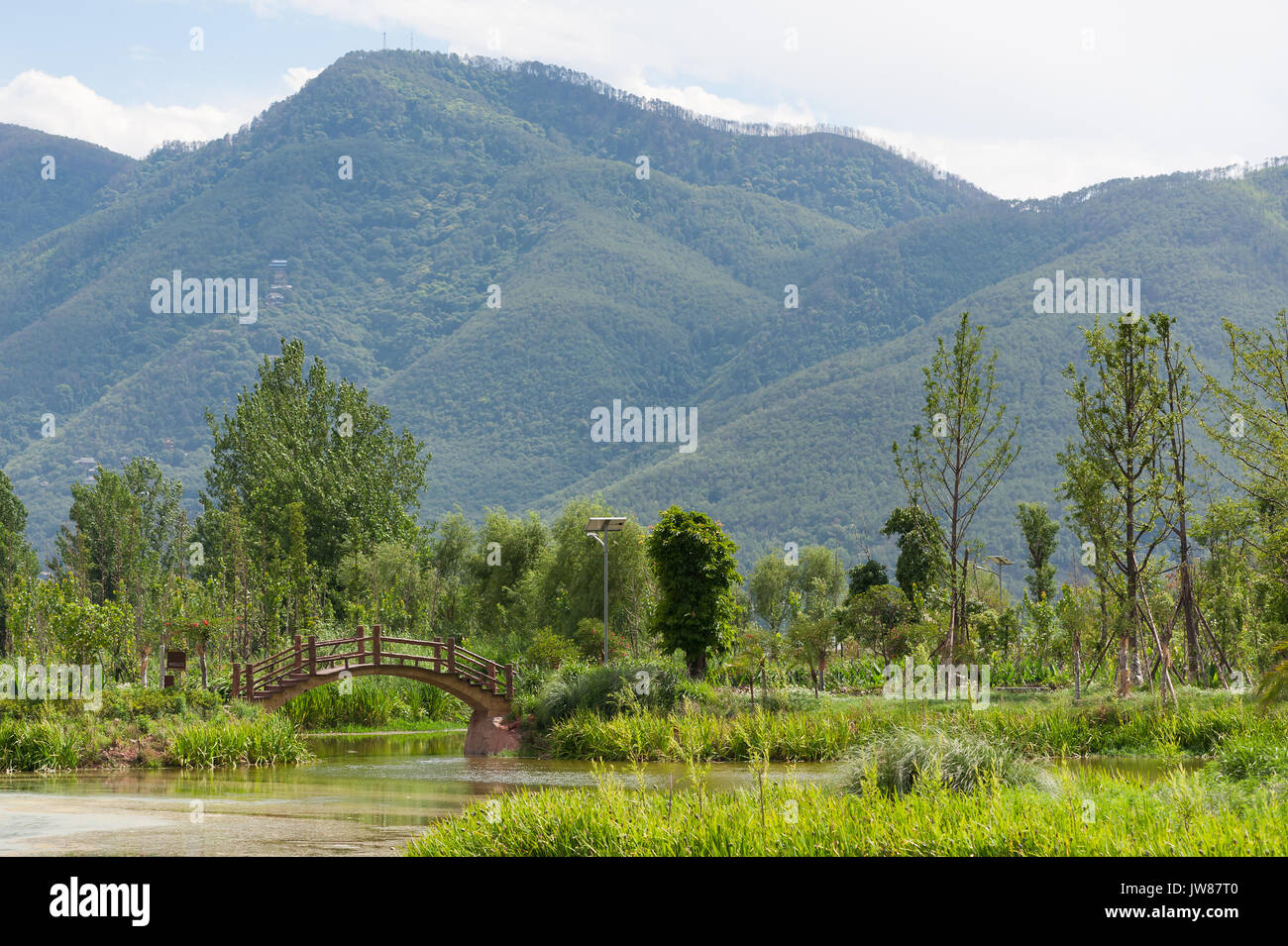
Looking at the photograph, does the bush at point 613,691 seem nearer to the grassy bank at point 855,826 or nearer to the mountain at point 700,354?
the grassy bank at point 855,826

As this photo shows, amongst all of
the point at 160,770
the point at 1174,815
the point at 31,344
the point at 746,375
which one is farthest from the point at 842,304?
the point at 1174,815

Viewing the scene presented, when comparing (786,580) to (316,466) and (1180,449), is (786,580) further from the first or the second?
(1180,449)

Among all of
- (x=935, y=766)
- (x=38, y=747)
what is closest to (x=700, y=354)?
(x=38, y=747)

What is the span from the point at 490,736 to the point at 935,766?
1884 centimetres

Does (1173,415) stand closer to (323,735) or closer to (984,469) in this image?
(984,469)

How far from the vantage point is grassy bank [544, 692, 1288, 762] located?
79.7 ft

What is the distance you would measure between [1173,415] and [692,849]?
23.3 m

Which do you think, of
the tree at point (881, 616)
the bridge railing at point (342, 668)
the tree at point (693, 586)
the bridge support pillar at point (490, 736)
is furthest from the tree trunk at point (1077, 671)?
the bridge railing at point (342, 668)

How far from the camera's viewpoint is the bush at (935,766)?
13.9 m

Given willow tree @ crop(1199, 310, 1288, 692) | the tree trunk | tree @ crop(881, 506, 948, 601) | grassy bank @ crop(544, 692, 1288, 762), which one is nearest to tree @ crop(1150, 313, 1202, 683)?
willow tree @ crop(1199, 310, 1288, 692)

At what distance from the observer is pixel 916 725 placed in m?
23.2

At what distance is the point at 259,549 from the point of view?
53625 millimetres

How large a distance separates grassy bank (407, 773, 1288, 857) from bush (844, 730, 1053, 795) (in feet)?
2.73

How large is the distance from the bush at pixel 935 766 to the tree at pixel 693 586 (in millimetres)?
18550
